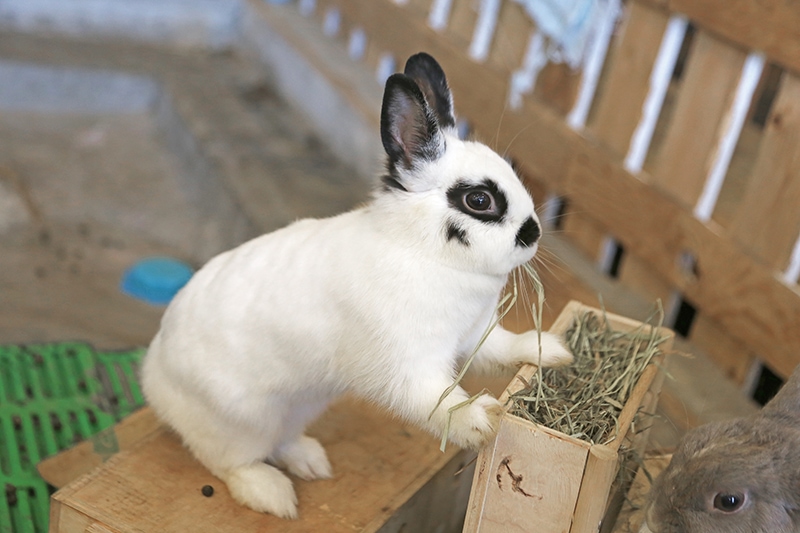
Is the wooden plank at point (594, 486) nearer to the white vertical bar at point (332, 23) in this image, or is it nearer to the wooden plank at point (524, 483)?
the wooden plank at point (524, 483)

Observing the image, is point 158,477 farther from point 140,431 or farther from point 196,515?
point 140,431

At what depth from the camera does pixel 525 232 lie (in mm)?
1460

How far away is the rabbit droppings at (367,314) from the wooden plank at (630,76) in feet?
5.21

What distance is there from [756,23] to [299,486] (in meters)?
1.85

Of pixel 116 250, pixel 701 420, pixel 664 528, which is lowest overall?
pixel 116 250

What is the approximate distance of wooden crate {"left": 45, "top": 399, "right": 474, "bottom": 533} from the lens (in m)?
1.71

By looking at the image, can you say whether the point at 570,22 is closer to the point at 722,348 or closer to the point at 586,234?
the point at 586,234

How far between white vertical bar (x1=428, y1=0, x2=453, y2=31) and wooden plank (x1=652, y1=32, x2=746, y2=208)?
157cm

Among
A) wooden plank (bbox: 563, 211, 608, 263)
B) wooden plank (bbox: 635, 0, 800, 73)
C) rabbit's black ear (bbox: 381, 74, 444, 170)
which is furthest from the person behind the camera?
wooden plank (bbox: 563, 211, 608, 263)

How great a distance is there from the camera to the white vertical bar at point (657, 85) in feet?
9.42

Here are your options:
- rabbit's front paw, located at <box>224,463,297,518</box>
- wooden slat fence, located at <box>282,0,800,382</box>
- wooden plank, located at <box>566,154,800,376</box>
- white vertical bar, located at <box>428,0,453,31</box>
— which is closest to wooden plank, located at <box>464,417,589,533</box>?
rabbit's front paw, located at <box>224,463,297,518</box>

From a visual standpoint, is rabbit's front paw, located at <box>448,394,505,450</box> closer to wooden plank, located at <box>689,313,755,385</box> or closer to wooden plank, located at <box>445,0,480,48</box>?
wooden plank, located at <box>689,313,755,385</box>

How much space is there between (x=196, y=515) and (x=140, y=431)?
0.47m

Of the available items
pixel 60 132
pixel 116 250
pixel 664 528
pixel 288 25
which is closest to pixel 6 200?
pixel 116 250
